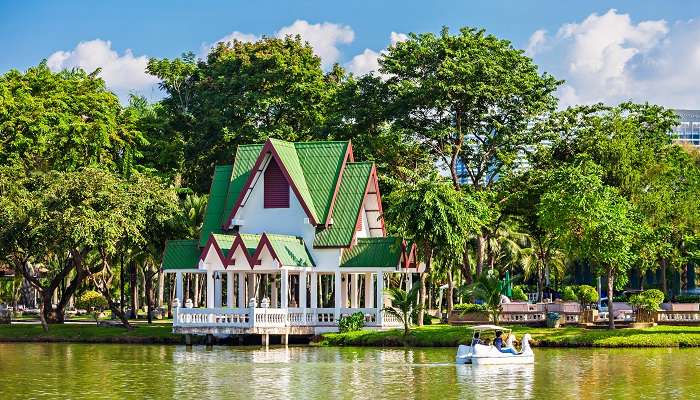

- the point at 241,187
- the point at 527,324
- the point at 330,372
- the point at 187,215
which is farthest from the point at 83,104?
the point at 330,372

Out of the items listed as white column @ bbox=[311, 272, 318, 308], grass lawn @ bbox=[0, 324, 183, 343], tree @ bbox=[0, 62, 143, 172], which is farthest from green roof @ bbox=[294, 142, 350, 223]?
tree @ bbox=[0, 62, 143, 172]

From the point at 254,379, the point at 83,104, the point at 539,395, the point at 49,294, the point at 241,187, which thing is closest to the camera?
the point at 539,395

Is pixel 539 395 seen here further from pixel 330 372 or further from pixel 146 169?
pixel 146 169

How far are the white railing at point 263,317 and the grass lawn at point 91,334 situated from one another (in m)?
2.68

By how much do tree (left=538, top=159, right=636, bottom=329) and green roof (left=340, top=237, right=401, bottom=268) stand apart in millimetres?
7572

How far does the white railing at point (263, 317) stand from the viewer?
176 feet

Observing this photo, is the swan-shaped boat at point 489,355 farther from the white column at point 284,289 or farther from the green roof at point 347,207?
the green roof at point 347,207

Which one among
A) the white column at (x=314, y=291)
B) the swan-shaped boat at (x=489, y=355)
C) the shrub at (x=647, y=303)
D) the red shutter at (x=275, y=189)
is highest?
the red shutter at (x=275, y=189)

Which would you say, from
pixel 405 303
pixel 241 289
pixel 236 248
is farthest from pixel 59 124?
pixel 405 303

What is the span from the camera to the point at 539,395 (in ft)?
104

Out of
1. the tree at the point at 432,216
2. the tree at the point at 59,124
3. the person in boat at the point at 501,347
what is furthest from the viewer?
the tree at the point at 59,124

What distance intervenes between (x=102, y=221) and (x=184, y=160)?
62.5 feet

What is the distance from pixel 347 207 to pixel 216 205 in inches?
291

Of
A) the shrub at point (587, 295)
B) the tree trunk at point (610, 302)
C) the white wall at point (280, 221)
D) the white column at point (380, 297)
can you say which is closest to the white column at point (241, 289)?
the white wall at point (280, 221)
